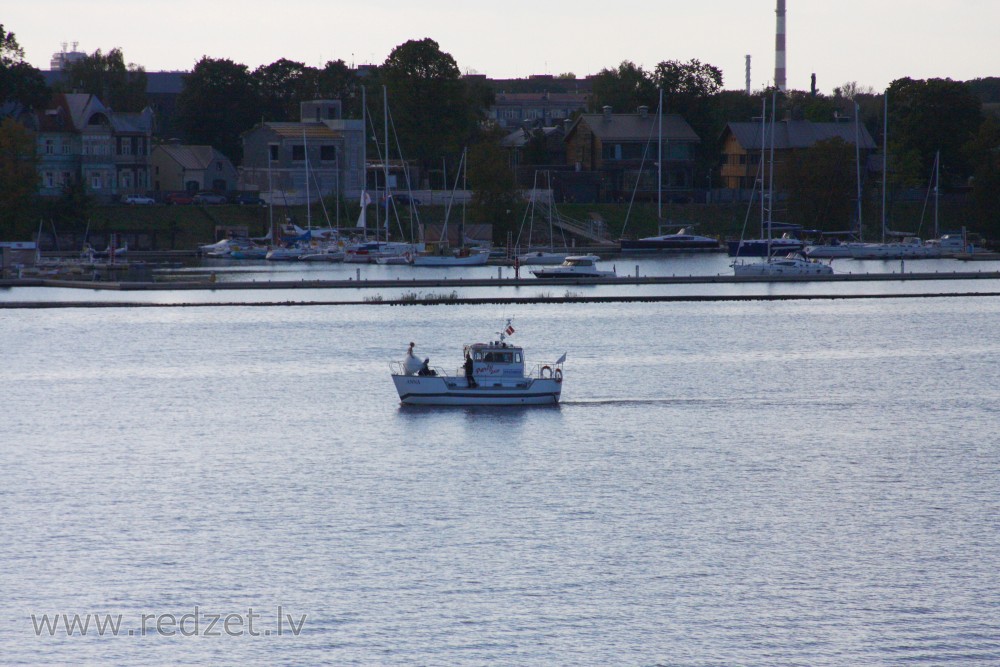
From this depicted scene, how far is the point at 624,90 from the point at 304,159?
46539 mm

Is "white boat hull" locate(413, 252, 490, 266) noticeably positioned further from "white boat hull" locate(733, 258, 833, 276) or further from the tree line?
"white boat hull" locate(733, 258, 833, 276)

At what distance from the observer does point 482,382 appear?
5478 cm

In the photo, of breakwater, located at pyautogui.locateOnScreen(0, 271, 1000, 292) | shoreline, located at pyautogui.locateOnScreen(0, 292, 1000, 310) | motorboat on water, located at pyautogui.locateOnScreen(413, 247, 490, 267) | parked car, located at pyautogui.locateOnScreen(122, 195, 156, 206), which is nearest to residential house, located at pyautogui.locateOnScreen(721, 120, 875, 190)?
motorboat on water, located at pyautogui.locateOnScreen(413, 247, 490, 267)

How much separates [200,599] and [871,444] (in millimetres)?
27290

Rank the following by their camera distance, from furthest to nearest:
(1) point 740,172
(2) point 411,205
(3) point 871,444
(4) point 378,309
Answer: (1) point 740,172 → (2) point 411,205 → (4) point 378,309 → (3) point 871,444

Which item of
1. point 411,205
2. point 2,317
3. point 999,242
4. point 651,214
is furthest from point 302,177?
point 999,242

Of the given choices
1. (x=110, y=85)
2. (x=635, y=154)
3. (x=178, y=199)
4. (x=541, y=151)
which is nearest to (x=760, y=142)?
(x=635, y=154)

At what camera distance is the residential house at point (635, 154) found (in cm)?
14975

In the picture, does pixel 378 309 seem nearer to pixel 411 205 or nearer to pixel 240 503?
pixel 411 205

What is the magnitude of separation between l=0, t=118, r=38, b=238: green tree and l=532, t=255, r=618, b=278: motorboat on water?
1904 inches

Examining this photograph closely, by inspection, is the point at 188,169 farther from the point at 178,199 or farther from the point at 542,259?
the point at 542,259

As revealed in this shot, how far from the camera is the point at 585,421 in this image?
53.6 metres

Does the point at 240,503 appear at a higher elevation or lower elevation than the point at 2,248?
lower

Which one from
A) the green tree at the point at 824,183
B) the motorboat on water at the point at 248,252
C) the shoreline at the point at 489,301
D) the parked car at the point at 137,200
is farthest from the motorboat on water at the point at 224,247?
the green tree at the point at 824,183
